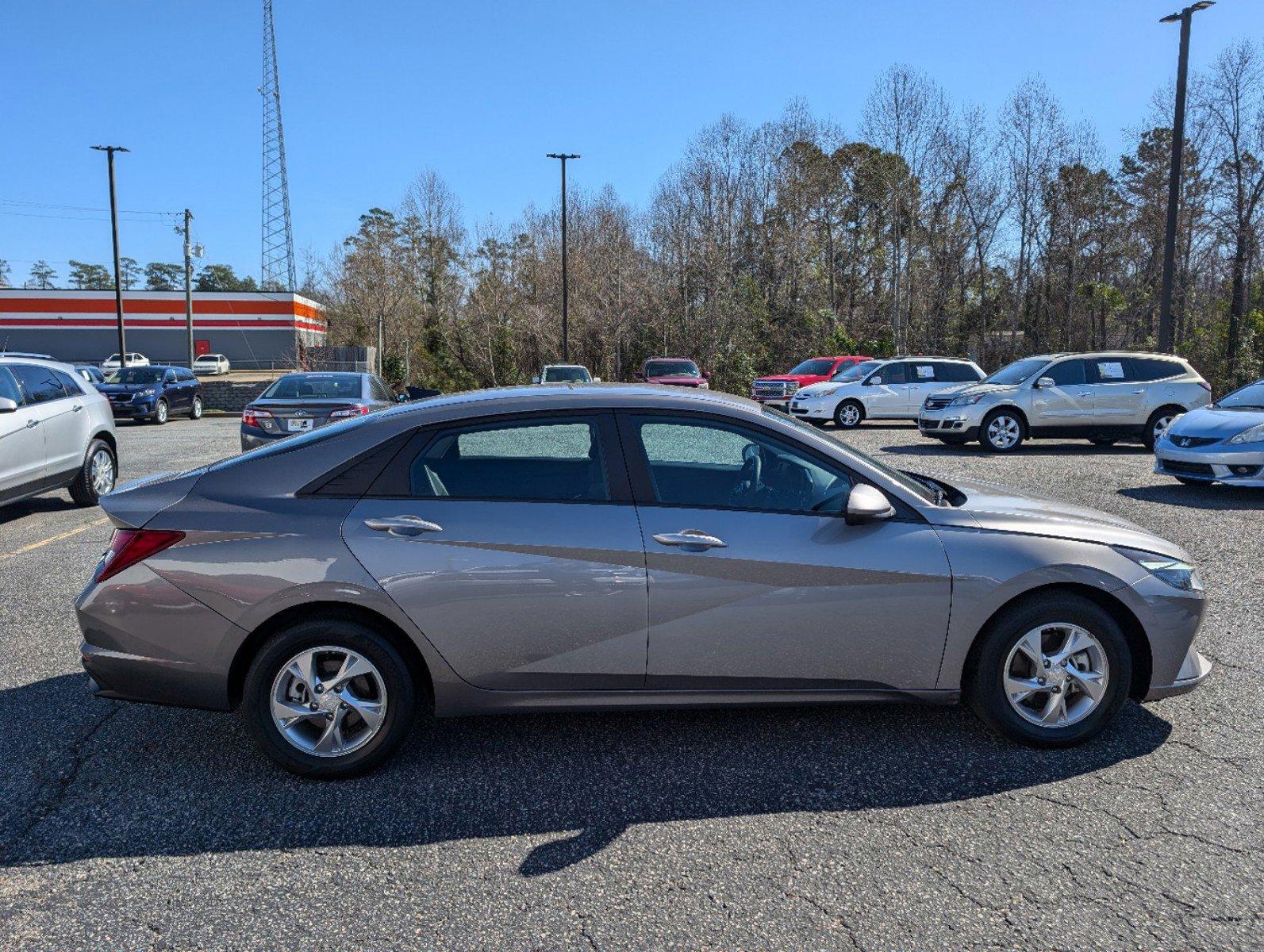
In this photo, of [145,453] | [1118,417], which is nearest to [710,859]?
[1118,417]

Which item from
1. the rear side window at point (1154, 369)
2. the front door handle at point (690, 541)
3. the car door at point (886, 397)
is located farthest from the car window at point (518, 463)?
the car door at point (886, 397)

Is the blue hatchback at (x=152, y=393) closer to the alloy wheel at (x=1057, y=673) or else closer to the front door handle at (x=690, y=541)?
the front door handle at (x=690, y=541)

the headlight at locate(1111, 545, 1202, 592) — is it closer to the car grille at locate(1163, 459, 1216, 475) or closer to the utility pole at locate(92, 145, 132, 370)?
the car grille at locate(1163, 459, 1216, 475)

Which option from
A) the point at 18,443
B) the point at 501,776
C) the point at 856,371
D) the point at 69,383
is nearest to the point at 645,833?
the point at 501,776

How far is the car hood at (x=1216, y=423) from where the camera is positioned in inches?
420

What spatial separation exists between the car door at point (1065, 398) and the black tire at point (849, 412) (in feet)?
18.1

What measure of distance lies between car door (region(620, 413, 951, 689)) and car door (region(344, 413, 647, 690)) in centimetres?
12

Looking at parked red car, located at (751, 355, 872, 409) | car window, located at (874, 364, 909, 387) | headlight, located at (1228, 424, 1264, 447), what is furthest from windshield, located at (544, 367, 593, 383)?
headlight, located at (1228, 424, 1264, 447)

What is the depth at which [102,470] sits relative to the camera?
34.6 ft

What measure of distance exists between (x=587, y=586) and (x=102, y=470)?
9.06 meters

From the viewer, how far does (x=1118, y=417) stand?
15844 millimetres

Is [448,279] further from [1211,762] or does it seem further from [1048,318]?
[1211,762]

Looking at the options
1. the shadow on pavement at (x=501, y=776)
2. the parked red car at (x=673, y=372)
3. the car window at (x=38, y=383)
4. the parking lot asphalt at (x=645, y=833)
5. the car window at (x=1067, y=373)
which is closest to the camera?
the parking lot asphalt at (x=645, y=833)

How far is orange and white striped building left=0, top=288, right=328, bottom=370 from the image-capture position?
2375 inches
